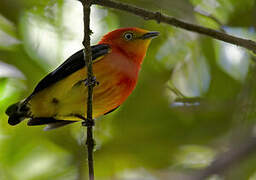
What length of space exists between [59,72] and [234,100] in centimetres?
220

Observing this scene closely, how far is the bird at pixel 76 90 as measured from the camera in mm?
4230

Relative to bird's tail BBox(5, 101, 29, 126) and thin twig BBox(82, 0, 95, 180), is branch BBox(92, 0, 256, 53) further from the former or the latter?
bird's tail BBox(5, 101, 29, 126)

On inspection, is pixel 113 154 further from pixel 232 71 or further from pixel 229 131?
pixel 232 71

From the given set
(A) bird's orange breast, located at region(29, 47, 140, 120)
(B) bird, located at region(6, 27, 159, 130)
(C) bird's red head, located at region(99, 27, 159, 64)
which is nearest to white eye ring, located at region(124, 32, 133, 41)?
(C) bird's red head, located at region(99, 27, 159, 64)

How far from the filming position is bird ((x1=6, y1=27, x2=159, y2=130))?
4230 millimetres

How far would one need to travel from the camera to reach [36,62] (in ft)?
15.4

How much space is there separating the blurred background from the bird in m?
0.42

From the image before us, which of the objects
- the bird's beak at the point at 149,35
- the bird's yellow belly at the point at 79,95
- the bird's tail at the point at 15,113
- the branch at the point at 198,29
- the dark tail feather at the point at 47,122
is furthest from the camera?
the bird's beak at the point at 149,35

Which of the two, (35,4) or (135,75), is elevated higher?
(35,4)

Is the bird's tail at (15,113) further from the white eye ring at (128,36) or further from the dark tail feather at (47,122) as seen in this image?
the white eye ring at (128,36)

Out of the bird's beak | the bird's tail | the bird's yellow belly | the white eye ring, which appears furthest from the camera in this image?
the white eye ring

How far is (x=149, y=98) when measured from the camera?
528 centimetres

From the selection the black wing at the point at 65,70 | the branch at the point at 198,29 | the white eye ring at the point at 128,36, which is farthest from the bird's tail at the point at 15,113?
the branch at the point at 198,29

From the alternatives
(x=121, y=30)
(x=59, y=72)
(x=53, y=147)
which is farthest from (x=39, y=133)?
(x=121, y=30)
